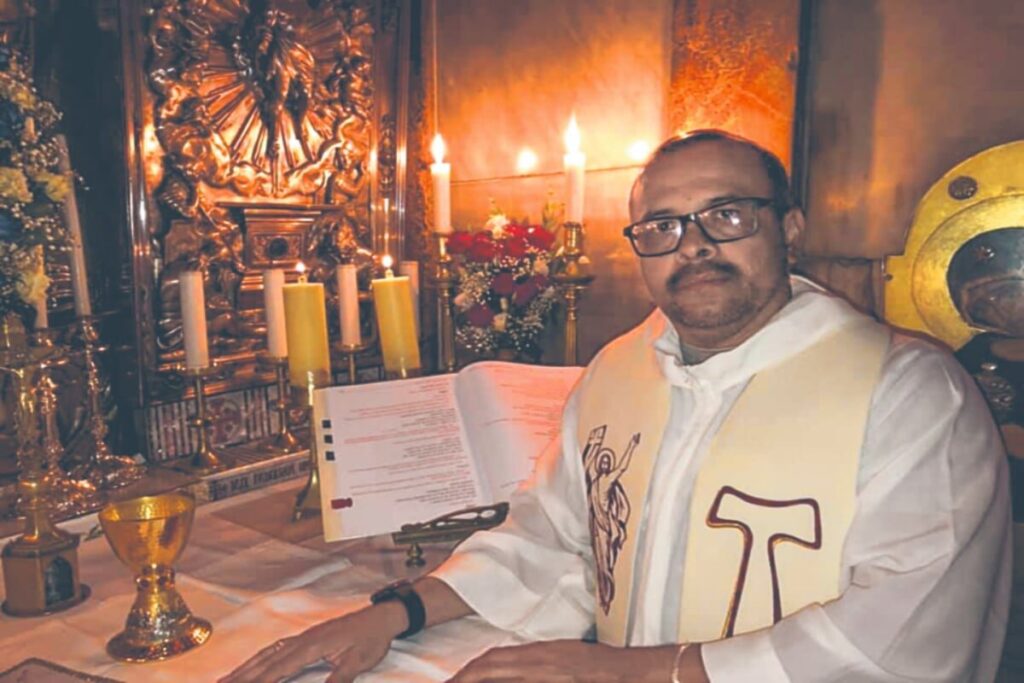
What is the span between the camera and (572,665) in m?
1.12

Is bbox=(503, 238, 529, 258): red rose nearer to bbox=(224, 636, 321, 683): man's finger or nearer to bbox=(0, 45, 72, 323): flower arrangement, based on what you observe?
bbox=(0, 45, 72, 323): flower arrangement

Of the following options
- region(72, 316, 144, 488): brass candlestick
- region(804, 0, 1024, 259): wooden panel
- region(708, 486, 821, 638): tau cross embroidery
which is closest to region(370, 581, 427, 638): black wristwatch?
region(708, 486, 821, 638): tau cross embroidery

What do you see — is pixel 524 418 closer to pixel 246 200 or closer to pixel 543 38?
pixel 246 200

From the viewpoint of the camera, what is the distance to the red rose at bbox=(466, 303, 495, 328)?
8.61ft

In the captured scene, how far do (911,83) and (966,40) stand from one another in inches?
6.4

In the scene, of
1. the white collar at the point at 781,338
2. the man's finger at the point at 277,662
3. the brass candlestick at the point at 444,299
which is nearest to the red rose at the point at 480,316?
the brass candlestick at the point at 444,299

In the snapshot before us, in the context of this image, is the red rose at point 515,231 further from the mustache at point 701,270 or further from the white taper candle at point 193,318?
the mustache at point 701,270

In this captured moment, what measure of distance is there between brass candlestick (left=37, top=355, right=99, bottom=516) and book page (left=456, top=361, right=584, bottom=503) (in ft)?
3.01

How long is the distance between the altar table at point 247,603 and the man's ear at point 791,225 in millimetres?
843

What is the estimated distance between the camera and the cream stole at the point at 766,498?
1.17 meters

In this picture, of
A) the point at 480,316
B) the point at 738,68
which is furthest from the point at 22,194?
the point at 738,68

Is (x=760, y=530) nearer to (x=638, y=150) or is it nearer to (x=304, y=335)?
(x=304, y=335)

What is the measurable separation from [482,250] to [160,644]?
169 centimetres

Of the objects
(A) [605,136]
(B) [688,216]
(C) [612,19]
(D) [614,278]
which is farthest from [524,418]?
(C) [612,19]
